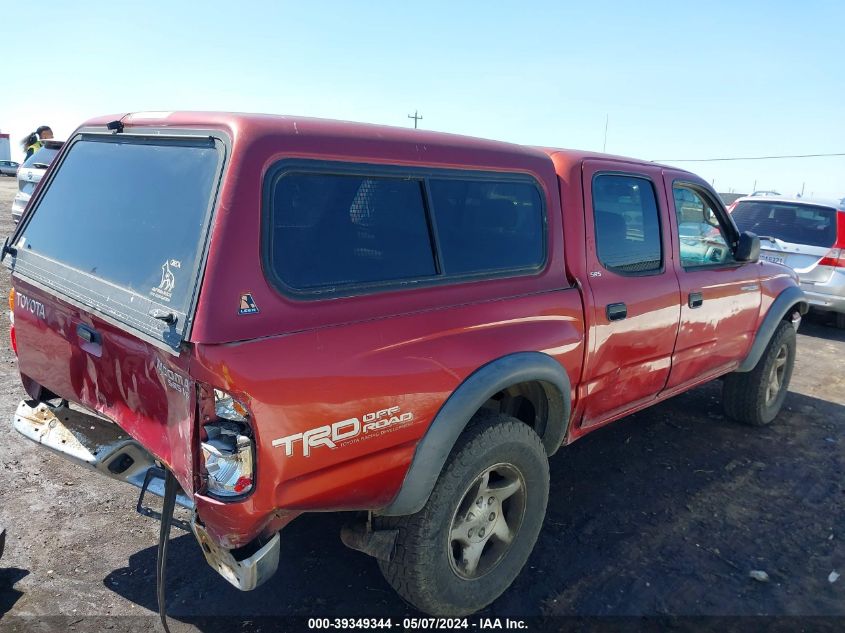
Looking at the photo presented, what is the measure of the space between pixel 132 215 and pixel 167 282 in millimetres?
492

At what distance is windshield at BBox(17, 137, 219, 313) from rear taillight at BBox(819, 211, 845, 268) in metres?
8.03

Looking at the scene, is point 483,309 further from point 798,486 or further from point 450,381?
point 798,486

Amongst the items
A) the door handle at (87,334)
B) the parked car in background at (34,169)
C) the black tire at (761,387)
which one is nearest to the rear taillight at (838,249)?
the black tire at (761,387)

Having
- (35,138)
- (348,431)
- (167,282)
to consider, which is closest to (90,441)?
(167,282)

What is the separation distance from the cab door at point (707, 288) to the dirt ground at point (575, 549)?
2.38ft

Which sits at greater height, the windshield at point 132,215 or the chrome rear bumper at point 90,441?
the windshield at point 132,215

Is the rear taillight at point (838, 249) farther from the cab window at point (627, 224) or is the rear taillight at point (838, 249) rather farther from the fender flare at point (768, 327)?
the cab window at point (627, 224)

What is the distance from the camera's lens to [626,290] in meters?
3.36

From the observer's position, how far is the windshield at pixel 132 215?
6.80 ft

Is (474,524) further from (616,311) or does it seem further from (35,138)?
(35,138)

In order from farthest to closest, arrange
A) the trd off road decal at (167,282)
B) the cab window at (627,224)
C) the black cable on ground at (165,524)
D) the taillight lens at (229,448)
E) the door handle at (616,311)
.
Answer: the cab window at (627,224) → the door handle at (616,311) → the black cable on ground at (165,524) → the trd off road decal at (167,282) → the taillight lens at (229,448)

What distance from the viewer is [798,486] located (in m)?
4.05

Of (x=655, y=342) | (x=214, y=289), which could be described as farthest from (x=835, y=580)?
(x=214, y=289)

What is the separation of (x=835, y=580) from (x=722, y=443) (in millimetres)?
1601
